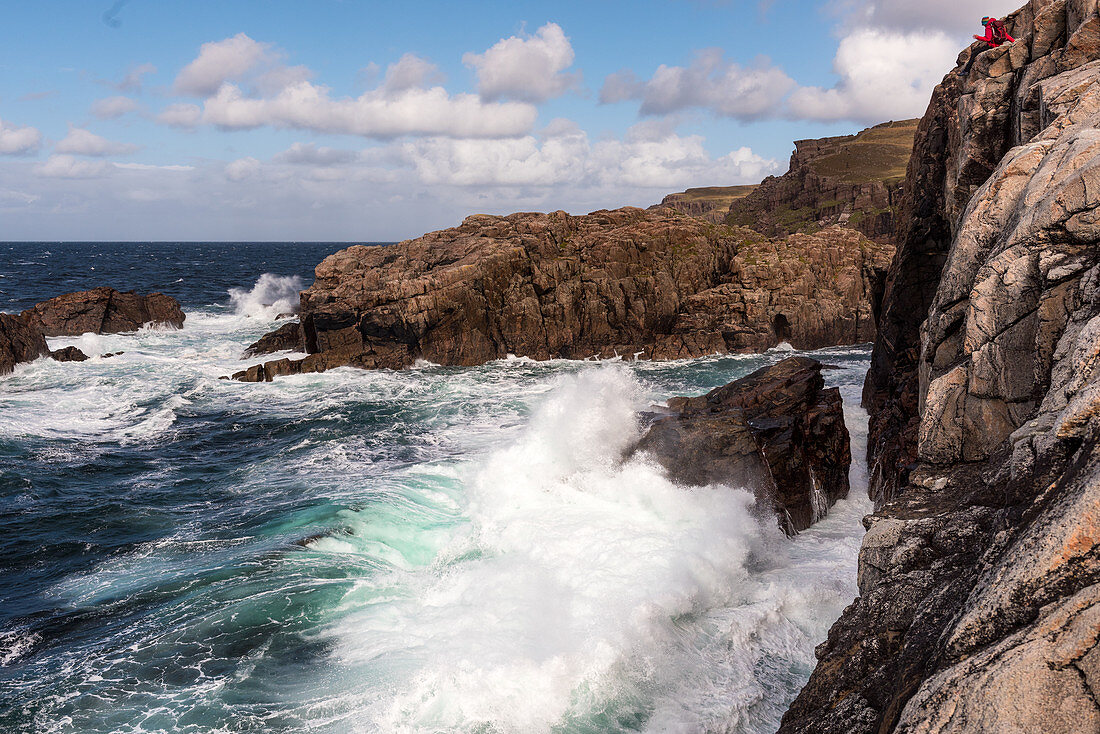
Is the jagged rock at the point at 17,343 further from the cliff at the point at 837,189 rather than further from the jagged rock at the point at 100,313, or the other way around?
the cliff at the point at 837,189

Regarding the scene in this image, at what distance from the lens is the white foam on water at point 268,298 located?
72.3 m

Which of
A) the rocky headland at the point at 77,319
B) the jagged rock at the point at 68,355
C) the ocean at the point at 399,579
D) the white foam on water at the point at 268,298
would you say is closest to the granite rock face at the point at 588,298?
the jagged rock at the point at 68,355

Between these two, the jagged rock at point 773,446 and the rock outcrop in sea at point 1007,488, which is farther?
the jagged rock at point 773,446

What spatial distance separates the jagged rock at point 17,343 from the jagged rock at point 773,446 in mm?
41710

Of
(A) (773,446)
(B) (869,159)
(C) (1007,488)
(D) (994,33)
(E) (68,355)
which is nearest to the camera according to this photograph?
(C) (1007,488)

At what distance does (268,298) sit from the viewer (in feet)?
258

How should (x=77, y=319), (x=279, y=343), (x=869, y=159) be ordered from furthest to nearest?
1. (x=869, y=159)
2. (x=77, y=319)
3. (x=279, y=343)

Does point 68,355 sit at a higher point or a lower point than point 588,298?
lower

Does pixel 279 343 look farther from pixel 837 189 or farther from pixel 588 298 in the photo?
pixel 837 189

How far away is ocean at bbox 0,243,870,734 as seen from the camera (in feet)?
41.9

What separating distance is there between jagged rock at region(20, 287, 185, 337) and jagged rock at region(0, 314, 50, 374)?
22.8ft

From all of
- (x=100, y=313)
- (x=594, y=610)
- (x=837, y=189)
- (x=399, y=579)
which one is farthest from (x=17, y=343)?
(x=837, y=189)

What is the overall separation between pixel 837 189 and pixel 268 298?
7364cm

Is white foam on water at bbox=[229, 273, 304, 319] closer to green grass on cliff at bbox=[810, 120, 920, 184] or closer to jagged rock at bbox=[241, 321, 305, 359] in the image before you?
jagged rock at bbox=[241, 321, 305, 359]
